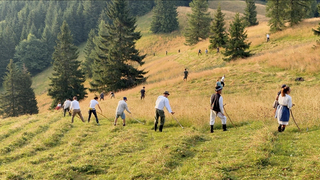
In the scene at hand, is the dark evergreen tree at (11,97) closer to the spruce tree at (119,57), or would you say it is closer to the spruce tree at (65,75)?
the spruce tree at (65,75)

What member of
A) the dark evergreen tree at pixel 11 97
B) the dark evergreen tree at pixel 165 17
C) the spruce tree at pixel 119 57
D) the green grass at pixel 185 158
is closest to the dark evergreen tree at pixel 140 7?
the dark evergreen tree at pixel 165 17

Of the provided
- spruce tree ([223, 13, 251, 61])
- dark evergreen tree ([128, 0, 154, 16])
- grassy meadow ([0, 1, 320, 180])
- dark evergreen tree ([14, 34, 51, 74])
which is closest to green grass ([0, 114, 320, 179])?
grassy meadow ([0, 1, 320, 180])

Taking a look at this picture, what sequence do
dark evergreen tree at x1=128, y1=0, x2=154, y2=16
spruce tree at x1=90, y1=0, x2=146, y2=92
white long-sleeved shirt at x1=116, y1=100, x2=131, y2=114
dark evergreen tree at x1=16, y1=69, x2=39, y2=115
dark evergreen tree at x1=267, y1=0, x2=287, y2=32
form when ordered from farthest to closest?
dark evergreen tree at x1=128, y1=0, x2=154, y2=16, dark evergreen tree at x1=16, y1=69, x2=39, y2=115, dark evergreen tree at x1=267, y1=0, x2=287, y2=32, spruce tree at x1=90, y1=0, x2=146, y2=92, white long-sleeved shirt at x1=116, y1=100, x2=131, y2=114

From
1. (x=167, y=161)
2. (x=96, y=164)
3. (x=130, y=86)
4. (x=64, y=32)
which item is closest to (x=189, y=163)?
(x=167, y=161)

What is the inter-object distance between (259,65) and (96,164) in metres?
23.6

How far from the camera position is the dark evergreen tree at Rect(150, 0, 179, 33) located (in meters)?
81.7

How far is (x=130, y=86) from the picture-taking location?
37.5 metres

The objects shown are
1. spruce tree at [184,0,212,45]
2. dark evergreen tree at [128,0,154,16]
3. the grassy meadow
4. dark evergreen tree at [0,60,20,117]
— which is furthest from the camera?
dark evergreen tree at [128,0,154,16]

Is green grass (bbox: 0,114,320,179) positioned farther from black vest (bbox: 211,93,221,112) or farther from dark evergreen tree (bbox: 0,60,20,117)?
dark evergreen tree (bbox: 0,60,20,117)

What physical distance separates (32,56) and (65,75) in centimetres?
5917

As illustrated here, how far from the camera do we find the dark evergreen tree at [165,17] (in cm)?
8169

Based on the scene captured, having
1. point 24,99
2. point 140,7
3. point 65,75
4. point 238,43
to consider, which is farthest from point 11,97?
point 140,7

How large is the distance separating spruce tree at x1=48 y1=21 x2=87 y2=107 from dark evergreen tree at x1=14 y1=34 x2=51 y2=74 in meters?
53.4

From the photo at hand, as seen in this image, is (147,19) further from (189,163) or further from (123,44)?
(189,163)
